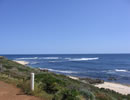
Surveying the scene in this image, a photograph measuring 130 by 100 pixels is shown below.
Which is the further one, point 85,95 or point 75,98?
point 85,95

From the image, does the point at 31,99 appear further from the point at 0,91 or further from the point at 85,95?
the point at 85,95

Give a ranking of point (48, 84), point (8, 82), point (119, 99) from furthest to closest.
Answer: point (119, 99) < point (8, 82) < point (48, 84)

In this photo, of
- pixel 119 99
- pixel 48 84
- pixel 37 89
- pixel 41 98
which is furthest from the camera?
pixel 119 99

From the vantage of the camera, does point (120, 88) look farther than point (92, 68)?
No

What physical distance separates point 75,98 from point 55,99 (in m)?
0.87

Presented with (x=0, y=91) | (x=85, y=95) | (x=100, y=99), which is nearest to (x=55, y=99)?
(x=85, y=95)

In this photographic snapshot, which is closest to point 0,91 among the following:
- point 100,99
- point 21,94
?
point 21,94

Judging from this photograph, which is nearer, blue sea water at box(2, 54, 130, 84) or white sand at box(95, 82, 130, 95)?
white sand at box(95, 82, 130, 95)

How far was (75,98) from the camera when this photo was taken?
5.66 m

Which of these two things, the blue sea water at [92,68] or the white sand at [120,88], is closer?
the white sand at [120,88]

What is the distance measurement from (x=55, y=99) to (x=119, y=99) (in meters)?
7.34

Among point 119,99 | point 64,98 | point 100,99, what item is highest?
point 64,98

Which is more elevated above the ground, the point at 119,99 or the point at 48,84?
the point at 48,84

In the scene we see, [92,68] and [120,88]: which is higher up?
[92,68]
